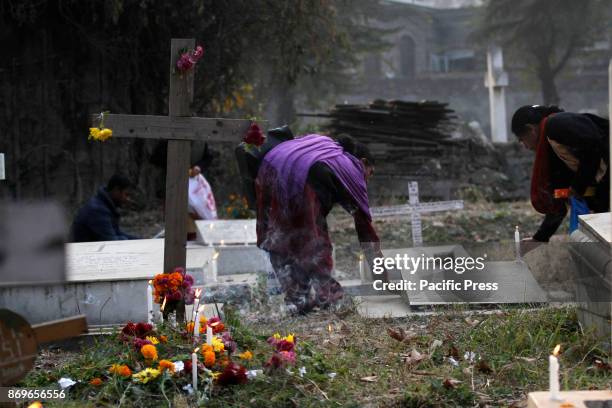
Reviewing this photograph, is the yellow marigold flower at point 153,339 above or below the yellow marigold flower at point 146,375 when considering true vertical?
above

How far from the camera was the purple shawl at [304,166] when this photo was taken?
7.04 metres

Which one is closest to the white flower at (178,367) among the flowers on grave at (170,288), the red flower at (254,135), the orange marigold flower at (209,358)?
the orange marigold flower at (209,358)

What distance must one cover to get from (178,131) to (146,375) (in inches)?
78.0

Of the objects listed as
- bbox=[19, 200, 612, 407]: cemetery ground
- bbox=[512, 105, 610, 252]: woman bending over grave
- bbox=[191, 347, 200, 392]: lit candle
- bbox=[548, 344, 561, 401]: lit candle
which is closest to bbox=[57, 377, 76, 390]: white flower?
bbox=[19, 200, 612, 407]: cemetery ground

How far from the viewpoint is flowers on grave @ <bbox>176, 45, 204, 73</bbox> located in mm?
→ 5867

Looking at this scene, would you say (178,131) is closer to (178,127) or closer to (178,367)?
(178,127)

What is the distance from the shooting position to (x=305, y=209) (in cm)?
705

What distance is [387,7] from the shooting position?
117 ft

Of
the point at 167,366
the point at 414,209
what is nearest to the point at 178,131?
the point at 167,366

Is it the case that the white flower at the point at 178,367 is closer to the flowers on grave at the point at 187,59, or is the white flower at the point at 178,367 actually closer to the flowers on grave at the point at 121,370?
the flowers on grave at the point at 121,370

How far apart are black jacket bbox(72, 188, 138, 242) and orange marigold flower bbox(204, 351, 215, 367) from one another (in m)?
4.91

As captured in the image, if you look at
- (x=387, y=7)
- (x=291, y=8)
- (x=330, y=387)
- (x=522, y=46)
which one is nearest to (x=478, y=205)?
(x=291, y=8)

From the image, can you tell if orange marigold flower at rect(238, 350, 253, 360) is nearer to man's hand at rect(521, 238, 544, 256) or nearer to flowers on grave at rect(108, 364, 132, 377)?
flowers on grave at rect(108, 364, 132, 377)

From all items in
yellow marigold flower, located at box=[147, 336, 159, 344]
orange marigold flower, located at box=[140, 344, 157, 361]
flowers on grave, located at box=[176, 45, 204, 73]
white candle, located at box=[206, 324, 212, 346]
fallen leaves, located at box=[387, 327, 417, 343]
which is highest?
flowers on grave, located at box=[176, 45, 204, 73]
